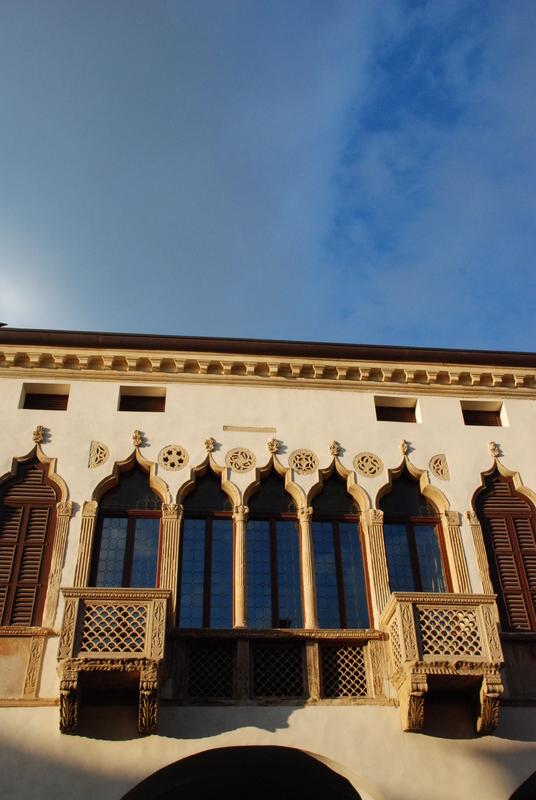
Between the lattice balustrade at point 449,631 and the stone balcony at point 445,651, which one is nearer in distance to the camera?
the stone balcony at point 445,651

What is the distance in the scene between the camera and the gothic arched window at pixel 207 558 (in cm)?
1388

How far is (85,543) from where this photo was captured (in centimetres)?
1414

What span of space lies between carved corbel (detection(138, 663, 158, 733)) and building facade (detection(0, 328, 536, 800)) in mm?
40

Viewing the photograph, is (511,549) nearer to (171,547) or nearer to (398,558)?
(398,558)

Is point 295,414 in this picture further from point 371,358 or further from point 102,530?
point 102,530

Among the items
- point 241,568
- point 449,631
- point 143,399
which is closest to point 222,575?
point 241,568

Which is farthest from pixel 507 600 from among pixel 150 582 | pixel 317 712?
pixel 150 582

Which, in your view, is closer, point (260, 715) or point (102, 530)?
point (260, 715)

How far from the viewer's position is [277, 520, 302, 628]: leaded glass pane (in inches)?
550

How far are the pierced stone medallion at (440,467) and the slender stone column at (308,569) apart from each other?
8.28 feet

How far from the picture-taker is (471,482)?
51.1 feet

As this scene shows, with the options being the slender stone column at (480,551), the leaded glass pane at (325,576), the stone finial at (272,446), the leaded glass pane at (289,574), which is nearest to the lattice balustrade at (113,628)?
the leaded glass pane at (289,574)

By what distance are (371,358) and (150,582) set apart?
6.25 meters

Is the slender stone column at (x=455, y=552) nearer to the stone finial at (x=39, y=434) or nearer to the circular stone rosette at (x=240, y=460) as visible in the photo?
the circular stone rosette at (x=240, y=460)
